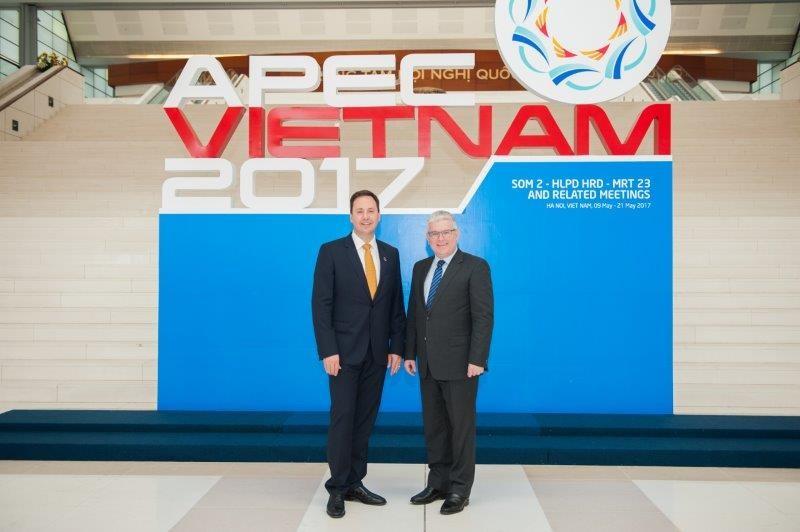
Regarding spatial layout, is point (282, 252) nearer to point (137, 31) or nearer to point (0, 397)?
point (0, 397)

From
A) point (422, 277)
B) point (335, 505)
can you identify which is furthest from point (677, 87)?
point (335, 505)

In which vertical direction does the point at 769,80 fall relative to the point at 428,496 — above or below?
above

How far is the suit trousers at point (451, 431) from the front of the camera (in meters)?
2.98

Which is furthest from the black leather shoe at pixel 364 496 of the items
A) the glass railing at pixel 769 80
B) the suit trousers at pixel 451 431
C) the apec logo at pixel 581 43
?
the glass railing at pixel 769 80

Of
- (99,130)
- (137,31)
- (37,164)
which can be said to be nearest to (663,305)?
(37,164)

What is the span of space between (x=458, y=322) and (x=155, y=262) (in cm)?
380

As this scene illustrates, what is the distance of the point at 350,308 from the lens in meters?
3.02

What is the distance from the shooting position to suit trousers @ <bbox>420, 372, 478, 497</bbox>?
2980 mm

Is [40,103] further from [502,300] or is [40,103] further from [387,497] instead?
[387,497]

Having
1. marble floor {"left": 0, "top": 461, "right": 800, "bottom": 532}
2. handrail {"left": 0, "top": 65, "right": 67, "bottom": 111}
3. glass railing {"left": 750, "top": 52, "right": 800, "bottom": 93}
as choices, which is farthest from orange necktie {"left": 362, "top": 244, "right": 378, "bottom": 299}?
glass railing {"left": 750, "top": 52, "right": 800, "bottom": 93}

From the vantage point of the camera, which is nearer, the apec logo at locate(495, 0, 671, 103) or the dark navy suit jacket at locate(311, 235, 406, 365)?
the dark navy suit jacket at locate(311, 235, 406, 365)

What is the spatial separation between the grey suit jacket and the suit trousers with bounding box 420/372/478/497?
8 centimetres

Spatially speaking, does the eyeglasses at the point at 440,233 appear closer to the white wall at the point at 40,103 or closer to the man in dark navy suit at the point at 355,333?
the man in dark navy suit at the point at 355,333

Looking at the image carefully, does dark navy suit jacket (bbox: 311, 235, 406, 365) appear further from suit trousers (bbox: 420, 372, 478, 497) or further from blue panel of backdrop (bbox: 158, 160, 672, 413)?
blue panel of backdrop (bbox: 158, 160, 672, 413)
